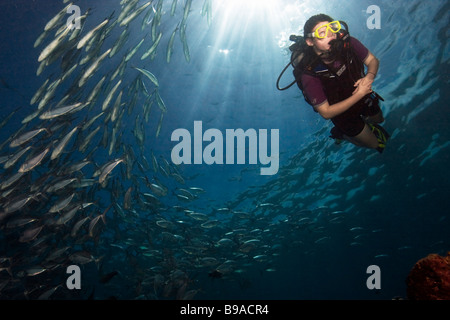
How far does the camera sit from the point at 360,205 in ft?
73.3

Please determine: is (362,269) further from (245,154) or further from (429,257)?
(429,257)

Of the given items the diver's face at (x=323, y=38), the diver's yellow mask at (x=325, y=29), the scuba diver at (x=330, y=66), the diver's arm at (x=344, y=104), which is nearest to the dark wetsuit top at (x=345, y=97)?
the scuba diver at (x=330, y=66)

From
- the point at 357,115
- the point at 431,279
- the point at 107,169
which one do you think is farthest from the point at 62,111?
the point at 431,279

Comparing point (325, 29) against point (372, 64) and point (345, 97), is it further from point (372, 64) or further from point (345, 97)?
point (345, 97)

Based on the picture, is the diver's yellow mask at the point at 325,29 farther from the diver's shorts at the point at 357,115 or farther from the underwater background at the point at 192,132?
the underwater background at the point at 192,132

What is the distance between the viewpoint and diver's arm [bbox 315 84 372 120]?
377 cm

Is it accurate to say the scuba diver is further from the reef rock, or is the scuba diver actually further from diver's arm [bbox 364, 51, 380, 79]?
the reef rock

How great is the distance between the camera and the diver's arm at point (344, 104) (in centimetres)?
377

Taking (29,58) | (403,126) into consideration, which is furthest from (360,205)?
(29,58)
